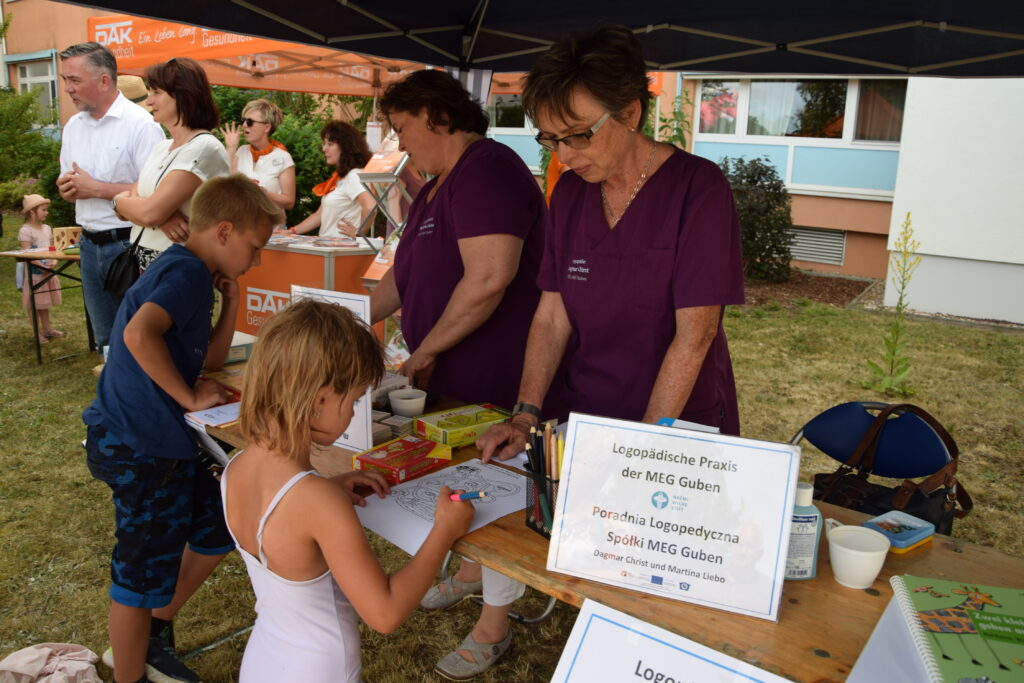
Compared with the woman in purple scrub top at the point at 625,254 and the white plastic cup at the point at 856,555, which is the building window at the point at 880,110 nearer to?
the woman in purple scrub top at the point at 625,254

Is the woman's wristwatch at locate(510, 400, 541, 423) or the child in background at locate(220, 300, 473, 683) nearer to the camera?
the child in background at locate(220, 300, 473, 683)

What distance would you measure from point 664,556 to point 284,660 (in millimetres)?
786

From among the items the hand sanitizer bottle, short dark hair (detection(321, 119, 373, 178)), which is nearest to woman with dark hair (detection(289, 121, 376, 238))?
short dark hair (detection(321, 119, 373, 178))

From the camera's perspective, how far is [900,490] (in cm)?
189

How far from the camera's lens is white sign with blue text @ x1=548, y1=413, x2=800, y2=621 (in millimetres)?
1151

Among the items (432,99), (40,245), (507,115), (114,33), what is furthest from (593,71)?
(507,115)

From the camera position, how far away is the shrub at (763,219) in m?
9.34

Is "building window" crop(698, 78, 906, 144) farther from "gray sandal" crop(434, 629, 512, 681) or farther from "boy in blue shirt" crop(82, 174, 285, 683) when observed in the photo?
"boy in blue shirt" crop(82, 174, 285, 683)

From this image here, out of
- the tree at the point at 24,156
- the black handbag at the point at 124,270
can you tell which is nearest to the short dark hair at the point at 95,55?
the black handbag at the point at 124,270

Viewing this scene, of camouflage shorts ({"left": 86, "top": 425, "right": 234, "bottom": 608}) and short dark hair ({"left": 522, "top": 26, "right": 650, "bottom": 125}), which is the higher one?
short dark hair ({"left": 522, "top": 26, "right": 650, "bottom": 125})

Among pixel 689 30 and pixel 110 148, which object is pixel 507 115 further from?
pixel 689 30

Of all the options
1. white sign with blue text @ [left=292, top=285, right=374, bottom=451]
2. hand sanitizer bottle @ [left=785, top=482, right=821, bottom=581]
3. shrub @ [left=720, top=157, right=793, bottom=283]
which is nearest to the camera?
hand sanitizer bottle @ [left=785, top=482, right=821, bottom=581]

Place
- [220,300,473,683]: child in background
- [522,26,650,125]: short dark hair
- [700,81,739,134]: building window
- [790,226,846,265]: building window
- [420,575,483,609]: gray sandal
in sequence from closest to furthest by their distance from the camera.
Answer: [220,300,473,683]: child in background, [522,26,650,125]: short dark hair, [420,575,483,609]: gray sandal, [790,226,846,265]: building window, [700,81,739,134]: building window

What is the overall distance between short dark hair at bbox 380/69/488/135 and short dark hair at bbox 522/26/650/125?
2.11 ft
